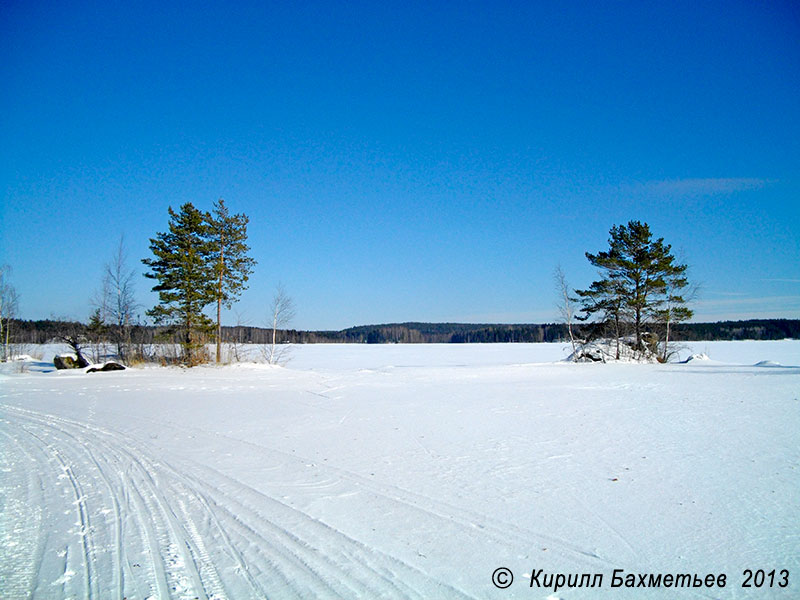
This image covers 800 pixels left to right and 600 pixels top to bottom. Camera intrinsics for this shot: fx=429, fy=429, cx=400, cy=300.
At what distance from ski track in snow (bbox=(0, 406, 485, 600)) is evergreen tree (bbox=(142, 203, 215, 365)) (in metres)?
19.3

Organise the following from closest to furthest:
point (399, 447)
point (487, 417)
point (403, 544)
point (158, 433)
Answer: point (403, 544) < point (399, 447) < point (158, 433) < point (487, 417)

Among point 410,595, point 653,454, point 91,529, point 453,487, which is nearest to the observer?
point 410,595

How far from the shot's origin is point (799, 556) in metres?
3.39

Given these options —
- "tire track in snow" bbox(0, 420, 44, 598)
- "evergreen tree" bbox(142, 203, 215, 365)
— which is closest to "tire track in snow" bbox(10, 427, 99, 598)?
"tire track in snow" bbox(0, 420, 44, 598)

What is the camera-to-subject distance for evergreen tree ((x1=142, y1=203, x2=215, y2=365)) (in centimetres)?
2338

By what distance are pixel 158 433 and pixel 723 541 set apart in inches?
336

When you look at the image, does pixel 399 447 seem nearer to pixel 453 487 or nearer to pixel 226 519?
pixel 453 487

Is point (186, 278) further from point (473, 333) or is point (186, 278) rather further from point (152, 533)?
point (473, 333)

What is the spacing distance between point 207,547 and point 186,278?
22.7 m

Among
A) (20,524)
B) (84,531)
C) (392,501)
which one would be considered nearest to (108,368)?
(20,524)

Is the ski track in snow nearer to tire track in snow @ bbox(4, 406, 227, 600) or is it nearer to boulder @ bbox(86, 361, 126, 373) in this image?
tire track in snow @ bbox(4, 406, 227, 600)

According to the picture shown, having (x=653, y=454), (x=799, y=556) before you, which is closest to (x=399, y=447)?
(x=653, y=454)

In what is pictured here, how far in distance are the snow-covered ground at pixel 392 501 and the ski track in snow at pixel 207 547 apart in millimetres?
19

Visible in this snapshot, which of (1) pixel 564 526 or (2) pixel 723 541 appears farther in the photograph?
(1) pixel 564 526
